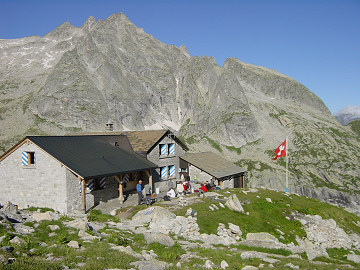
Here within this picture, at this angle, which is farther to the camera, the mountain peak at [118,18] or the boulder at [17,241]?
the mountain peak at [118,18]

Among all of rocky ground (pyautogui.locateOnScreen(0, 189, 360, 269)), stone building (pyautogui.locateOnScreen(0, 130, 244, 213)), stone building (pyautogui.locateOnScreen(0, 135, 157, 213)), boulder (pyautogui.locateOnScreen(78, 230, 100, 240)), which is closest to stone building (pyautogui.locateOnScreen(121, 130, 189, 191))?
stone building (pyautogui.locateOnScreen(0, 130, 244, 213))

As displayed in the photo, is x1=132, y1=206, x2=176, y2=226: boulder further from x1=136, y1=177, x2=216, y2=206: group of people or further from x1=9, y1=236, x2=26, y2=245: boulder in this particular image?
x1=9, y1=236, x2=26, y2=245: boulder

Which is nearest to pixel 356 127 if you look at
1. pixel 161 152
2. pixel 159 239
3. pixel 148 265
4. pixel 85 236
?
pixel 161 152

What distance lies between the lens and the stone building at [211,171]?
39062 millimetres

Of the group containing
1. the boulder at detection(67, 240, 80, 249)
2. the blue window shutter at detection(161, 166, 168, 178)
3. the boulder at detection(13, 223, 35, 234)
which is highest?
the blue window shutter at detection(161, 166, 168, 178)

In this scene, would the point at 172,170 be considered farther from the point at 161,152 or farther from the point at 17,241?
the point at 17,241

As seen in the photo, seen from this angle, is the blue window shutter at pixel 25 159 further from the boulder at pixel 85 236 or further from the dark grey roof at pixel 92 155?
the boulder at pixel 85 236

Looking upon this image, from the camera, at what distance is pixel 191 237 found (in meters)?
18.0

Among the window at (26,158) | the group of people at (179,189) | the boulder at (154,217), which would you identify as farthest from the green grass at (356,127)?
the window at (26,158)

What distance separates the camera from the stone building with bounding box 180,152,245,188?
128 feet

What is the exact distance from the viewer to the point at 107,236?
15.3 meters

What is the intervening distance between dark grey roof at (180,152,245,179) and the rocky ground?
743 cm

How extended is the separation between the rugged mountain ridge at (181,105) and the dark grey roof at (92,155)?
216ft

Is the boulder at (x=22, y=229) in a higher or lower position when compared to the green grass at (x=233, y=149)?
lower
